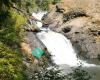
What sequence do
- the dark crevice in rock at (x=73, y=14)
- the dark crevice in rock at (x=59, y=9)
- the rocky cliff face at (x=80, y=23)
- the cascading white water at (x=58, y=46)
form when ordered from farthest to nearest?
the dark crevice in rock at (x=59, y=9), the dark crevice in rock at (x=73, y=14), the rocky cliff face at (x=80, y=23), the cascading white water at (x=58, y=46)

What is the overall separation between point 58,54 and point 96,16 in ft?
22.3

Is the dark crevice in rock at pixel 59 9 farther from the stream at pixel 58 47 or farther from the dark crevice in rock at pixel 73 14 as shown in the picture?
the stream at pixel 58 47

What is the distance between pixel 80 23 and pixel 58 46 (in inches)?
140

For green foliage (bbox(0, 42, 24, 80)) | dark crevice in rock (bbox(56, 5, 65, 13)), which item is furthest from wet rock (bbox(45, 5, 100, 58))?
green foliage (bbox(0, 42, 24, 80))

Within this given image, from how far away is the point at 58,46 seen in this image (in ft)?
105

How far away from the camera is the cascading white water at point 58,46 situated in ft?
98.1

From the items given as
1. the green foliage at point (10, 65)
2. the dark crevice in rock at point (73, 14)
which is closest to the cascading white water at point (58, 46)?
the dark crevice in rock at point (73, 14)

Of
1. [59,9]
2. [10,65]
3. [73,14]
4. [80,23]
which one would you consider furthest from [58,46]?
[10,65]

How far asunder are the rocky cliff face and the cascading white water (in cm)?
62

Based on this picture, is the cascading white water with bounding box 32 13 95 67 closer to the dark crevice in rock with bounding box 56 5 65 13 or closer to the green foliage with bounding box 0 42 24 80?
the dark crevice in rock with bounding box 56 5 65 13

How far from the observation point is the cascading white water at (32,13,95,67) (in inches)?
1177

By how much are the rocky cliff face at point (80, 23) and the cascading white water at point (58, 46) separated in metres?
0.62

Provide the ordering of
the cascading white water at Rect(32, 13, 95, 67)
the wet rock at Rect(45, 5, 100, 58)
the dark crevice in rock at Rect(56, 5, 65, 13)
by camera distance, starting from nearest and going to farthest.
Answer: the cascading white water at Rect(32, 13, 95, 67) < the wet rock at Rect(45, 5, 100, 58) < the dark crevice in rock at Rect(56, 5, 65, 13)

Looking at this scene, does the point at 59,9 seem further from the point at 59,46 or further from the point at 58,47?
the point at 58,47
